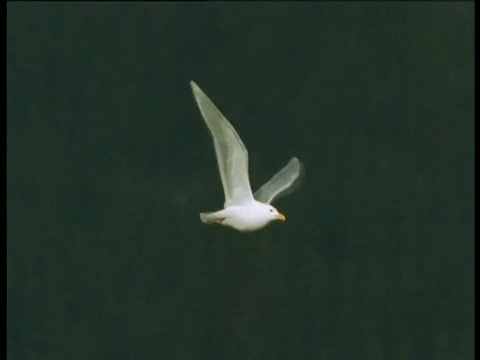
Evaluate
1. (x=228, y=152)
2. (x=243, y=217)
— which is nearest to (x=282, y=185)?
(x=243, y=217)

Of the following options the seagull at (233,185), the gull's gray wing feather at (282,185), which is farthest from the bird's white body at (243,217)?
the gull's gray wing feather at (282,185)

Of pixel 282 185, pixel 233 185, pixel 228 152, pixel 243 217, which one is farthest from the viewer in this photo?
pixel 282 185

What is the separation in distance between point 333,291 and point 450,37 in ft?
16.2

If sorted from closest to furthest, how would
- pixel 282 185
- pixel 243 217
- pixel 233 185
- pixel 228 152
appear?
pixel 228 152 < pixel 233 185 < pixel 243 217 < pixel 282 185

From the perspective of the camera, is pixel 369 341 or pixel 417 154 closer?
pixel 369 341

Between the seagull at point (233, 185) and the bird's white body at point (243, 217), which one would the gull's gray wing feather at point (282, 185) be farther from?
the bird's white body at point (243, 217)

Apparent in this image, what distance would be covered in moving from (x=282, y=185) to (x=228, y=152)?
6.55 feet

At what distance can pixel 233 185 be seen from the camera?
50.7 feet

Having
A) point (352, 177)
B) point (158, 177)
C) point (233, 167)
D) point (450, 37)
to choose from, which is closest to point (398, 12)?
point (450, 37)

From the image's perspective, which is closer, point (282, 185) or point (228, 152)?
point (228, 152)

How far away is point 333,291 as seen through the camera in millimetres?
23312

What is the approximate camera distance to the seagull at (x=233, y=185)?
47.9ft

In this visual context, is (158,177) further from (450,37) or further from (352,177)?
(450,37)

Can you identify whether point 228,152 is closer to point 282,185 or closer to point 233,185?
point 233,185
